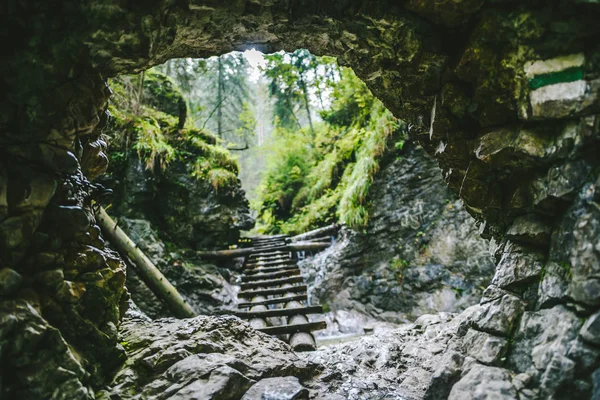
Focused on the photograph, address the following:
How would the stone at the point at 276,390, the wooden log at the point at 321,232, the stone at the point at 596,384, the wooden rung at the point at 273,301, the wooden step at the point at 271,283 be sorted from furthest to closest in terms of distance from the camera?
the wooden log at the point at 321,232
the wooden step at the point at 271,283
the wooden rung at the point at 273,301
the stone at the point at 276,390
the stone at the point at 596,384

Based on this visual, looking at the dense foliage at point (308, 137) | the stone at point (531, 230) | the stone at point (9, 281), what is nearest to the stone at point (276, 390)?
the stone at point (9, 281)

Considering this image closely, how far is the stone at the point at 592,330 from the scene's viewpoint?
158 cm

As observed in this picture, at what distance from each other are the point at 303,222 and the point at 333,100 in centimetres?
554

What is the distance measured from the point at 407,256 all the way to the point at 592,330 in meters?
6.08

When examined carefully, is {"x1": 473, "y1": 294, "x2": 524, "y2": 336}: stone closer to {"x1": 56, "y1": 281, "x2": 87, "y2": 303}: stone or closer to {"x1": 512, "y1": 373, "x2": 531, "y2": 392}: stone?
{"x1": 512, "y1": 373, "x2": 531, "y2": 392}: stone

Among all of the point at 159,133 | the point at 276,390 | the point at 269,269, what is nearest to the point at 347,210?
the point at 269,269

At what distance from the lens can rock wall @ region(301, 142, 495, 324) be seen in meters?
6.82

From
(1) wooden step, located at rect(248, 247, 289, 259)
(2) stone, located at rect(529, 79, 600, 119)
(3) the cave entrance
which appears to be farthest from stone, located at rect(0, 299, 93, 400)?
(1) wooden step, located at rect(248, 247, 289, 259)

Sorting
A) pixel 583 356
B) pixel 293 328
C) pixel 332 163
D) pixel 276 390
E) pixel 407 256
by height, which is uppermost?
pixel 332 163

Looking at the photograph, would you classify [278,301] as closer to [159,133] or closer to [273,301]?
[273,301]

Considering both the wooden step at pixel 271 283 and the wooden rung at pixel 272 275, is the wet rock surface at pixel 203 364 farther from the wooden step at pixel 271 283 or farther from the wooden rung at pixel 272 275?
the wooden rung at pixel 272 275

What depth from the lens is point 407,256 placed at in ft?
24.6

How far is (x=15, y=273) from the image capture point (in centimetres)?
184

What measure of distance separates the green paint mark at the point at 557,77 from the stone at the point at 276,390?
2.86 m
